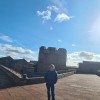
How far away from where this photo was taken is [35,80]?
15.9 m

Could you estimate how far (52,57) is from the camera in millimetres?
65125

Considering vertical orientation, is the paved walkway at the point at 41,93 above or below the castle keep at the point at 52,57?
below

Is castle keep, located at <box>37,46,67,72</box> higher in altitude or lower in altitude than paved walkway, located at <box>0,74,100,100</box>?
higher

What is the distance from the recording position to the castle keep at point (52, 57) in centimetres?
6443

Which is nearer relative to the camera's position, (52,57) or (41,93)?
(41,93)

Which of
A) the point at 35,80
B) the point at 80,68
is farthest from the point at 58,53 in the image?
the point at 35,80

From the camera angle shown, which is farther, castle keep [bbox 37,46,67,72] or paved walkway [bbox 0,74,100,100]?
castle keep [bbox 37,46,67,72]

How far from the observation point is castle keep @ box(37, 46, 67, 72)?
64.4 metres

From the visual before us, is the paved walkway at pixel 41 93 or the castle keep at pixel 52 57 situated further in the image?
the castle keep at pixel 52 57

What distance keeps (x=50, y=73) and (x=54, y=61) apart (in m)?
56.9

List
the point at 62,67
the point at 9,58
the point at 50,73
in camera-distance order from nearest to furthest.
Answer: the point at 50,73 < the point at 62,67 < the point at 9,58

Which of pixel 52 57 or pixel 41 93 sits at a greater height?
pixel 52 57

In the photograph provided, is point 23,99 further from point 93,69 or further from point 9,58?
point 9,58

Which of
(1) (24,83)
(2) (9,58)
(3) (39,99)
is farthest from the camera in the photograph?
(2) (9,58)
